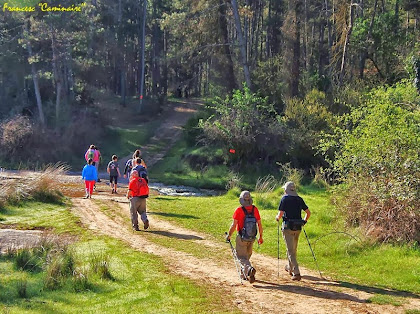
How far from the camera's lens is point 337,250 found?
11.2 m

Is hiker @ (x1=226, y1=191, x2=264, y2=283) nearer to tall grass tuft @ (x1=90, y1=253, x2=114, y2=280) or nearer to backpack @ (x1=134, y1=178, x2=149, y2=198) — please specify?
tall grass tuft @ (x1=90, y1=253, x2=114, y2=280)

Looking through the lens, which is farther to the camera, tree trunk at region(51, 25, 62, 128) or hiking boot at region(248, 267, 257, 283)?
tree trunk at region(51, 25, 62, 128)

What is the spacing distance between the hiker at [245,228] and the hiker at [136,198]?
4.82m

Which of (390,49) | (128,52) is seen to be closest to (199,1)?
(390,49)

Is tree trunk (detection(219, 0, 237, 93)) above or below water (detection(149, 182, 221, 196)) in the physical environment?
above

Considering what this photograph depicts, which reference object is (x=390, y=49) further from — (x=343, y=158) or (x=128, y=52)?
(x=128, y=52)

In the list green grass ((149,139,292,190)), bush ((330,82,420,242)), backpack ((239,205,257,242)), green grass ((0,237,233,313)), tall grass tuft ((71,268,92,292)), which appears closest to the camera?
green grass ((0,237,233,313))

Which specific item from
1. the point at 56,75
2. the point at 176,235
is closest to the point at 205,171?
the point at 56,75

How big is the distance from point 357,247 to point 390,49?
76.1 feet

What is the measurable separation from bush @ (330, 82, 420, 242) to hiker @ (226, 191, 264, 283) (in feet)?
12.8

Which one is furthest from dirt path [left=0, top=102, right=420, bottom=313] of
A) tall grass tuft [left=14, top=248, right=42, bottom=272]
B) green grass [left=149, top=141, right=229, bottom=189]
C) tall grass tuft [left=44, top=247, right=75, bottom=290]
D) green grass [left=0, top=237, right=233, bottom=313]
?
green grass [left=149, top=141, right=229, bottom=189]

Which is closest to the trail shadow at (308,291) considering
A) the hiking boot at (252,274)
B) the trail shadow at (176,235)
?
the hiking boot at (252,274)

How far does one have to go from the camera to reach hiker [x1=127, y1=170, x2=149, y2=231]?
13102 millimetres

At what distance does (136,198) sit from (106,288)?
15.6 ft
